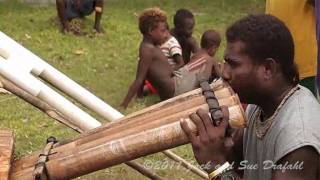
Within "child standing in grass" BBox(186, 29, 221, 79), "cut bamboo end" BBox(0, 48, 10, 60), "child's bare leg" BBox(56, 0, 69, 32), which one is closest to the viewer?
"cut bamboo end" BBox(0, 48, 10, 60)

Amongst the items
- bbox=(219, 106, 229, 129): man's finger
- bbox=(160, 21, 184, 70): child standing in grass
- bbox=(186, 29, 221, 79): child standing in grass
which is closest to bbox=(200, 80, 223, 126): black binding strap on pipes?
bbox=(219, 106, 229, 129): man's finger

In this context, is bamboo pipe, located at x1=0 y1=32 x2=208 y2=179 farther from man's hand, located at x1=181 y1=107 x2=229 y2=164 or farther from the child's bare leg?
the child's bare leg

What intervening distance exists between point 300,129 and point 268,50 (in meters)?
0.27

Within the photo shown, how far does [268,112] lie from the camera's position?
2.36 meters

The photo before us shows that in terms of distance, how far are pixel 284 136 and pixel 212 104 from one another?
0.25m

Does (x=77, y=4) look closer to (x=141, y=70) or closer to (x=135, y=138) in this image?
(x=141, y=70)

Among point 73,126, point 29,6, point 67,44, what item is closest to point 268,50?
point 73,126

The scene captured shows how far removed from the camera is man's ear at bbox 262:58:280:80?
2.27 m

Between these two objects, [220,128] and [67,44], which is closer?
[220,128]

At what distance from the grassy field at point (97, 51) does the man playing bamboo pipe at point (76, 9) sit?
0.50 feet

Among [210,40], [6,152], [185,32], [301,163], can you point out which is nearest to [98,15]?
[185,32]

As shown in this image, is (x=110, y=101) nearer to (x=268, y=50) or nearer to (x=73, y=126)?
(x=73, y=126)

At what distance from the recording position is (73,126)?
300 cm

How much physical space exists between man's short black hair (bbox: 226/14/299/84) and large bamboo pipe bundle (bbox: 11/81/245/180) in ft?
0.53
